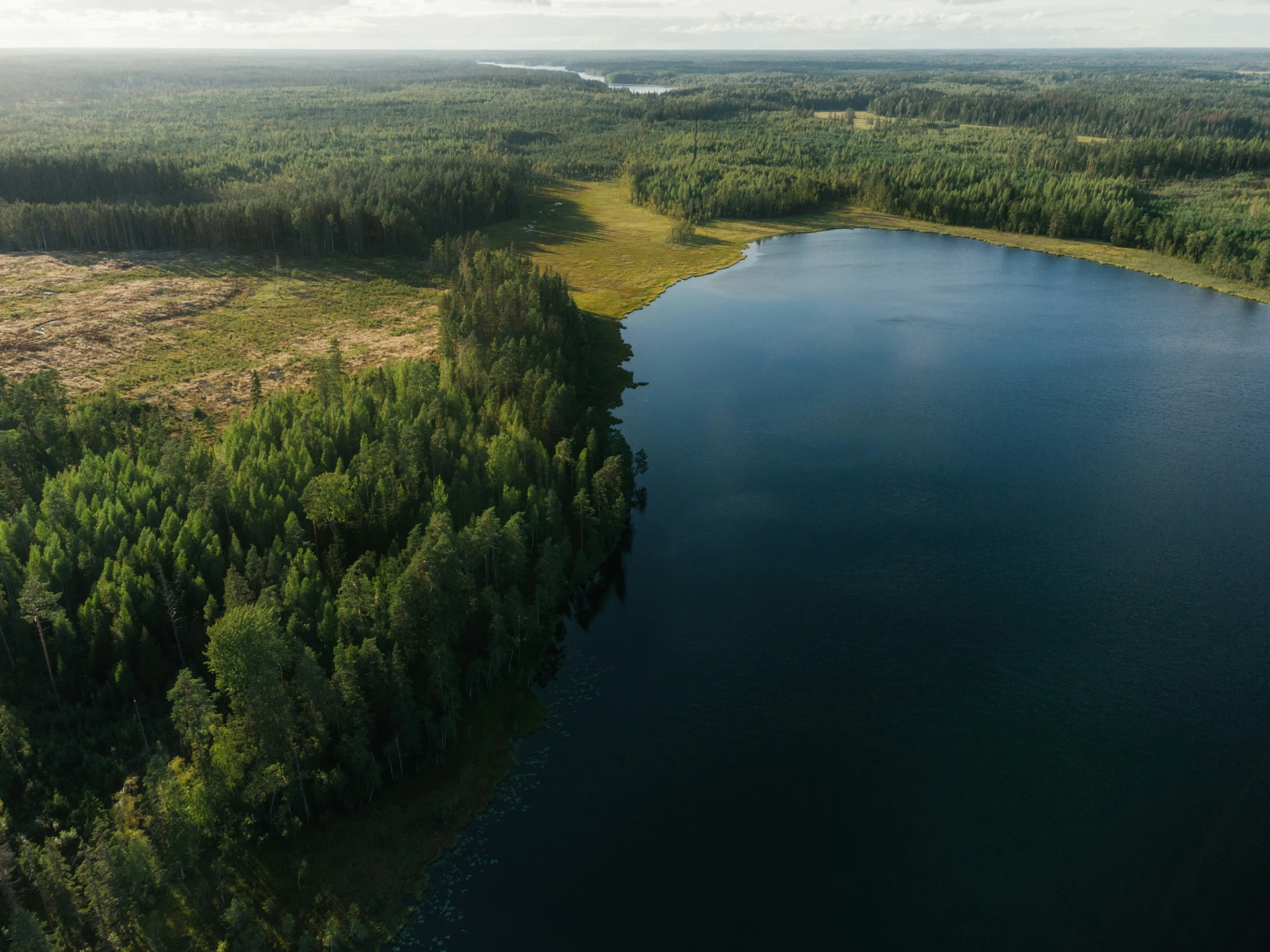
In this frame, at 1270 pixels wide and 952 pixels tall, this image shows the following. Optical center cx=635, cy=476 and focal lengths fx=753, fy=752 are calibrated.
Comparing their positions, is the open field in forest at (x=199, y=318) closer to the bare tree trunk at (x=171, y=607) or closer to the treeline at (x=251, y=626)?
the treeline at (x=251, y=626)

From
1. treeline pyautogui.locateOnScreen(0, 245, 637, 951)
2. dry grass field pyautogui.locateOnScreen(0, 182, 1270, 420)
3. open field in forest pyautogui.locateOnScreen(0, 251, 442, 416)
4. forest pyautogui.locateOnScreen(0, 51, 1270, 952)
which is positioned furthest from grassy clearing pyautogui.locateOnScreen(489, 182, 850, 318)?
treeline pyautogui.locateOnScreen(0, 245, 637, 951)

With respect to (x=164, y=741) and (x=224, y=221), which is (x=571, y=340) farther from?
(x=224, y=221)

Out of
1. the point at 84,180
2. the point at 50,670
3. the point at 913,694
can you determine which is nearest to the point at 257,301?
the point at 84,180

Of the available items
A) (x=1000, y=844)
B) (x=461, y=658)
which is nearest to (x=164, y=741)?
(x=461, y=658)

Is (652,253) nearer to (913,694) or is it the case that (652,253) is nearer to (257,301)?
(257,301)

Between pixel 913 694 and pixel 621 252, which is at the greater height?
pixel 621 252

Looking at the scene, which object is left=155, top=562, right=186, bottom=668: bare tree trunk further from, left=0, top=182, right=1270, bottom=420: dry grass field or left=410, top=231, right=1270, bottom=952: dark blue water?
left=0, top=182, right=1270, bottom=420: dry grass field
